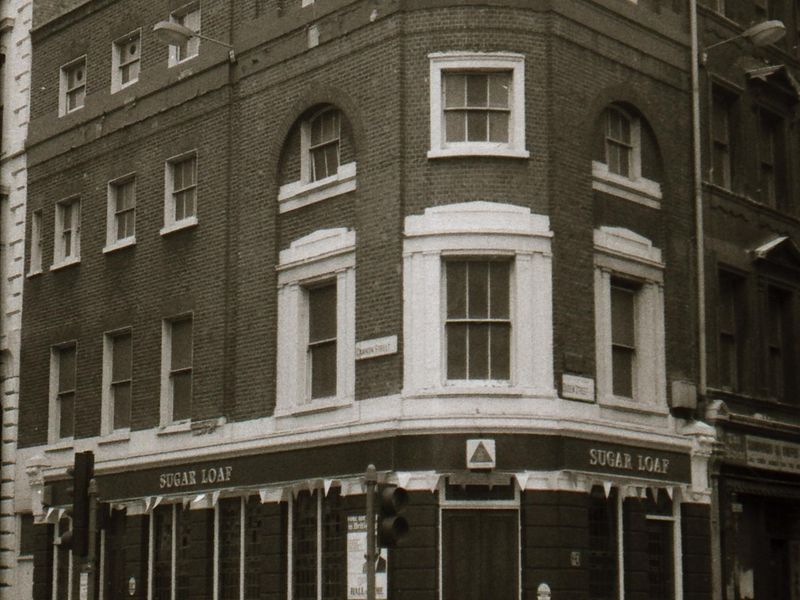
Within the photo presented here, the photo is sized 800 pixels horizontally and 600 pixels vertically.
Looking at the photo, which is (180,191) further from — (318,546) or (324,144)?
(318,546)

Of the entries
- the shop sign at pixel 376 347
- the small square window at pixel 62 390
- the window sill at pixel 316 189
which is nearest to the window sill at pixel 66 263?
the small square window at pixel 62 390

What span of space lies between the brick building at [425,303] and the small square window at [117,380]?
0.23ft

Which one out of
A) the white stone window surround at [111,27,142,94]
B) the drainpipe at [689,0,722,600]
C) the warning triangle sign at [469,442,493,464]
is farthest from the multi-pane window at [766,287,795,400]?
the white stone window surround at [111,27,142,94]

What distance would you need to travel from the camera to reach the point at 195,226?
30609 mm

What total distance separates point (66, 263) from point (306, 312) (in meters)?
8.25

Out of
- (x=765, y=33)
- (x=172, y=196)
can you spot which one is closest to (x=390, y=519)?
(x=172, y=196)

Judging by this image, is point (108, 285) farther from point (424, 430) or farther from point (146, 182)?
point (424, 430)

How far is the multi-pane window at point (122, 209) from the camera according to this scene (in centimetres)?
3272

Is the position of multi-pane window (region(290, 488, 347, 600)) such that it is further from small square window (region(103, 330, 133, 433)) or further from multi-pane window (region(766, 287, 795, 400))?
multi-pane window (region(766, 287, 795, 400))

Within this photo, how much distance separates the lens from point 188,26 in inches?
1271

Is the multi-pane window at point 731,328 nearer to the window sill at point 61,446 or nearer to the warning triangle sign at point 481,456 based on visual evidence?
the warning triangle sign at point 481,456

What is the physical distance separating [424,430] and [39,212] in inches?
562

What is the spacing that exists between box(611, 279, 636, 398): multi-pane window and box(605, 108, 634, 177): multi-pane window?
2.11m

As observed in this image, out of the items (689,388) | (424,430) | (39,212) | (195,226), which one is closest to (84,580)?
(424,430)
